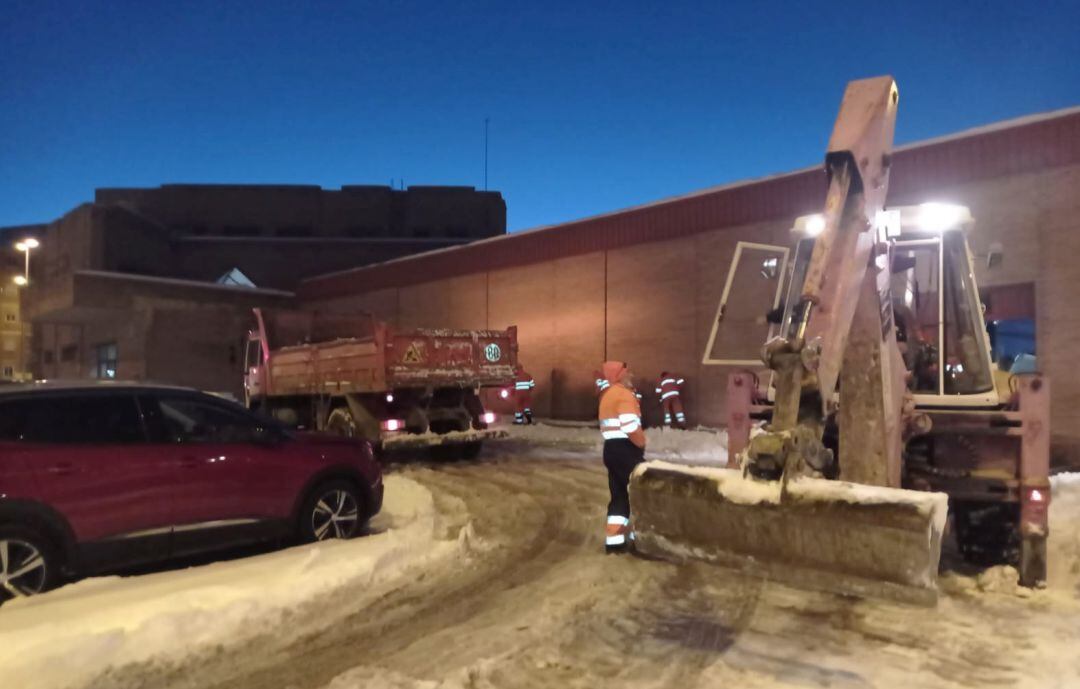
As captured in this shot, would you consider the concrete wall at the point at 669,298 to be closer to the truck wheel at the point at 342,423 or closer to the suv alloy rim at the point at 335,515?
the suv alloy rim at the point at 335,515

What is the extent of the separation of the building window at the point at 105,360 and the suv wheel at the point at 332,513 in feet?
110

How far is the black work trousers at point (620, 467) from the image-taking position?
706cm

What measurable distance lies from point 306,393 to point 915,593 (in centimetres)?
1301

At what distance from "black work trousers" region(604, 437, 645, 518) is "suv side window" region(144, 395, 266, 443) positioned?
3.15 metres

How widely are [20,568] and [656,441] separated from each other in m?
13.9

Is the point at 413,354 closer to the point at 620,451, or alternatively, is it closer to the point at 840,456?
the point at 620,451

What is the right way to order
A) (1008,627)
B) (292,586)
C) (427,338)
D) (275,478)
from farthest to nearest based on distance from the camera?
1. (427,338)
2. (275,478)
3. (292,586)
4. (1008,627)

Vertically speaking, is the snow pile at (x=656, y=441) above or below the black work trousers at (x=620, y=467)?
below

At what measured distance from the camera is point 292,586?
5824 mm

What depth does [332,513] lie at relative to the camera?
7445mm

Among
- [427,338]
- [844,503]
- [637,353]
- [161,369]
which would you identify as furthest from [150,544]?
[161,369]

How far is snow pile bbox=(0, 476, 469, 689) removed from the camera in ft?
14.6

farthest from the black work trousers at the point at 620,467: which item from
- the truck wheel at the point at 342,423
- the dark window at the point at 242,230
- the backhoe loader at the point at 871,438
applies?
the dark window at the point at 242,230

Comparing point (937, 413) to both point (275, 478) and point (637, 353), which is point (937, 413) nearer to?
point (275, 478)
